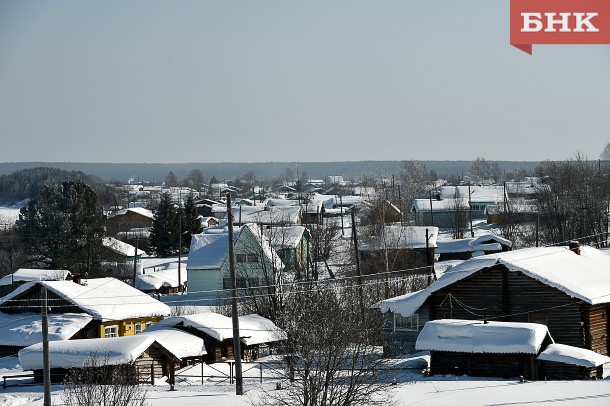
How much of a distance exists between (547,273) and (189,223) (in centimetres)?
5923

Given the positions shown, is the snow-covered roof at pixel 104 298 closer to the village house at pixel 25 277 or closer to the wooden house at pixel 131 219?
the village house at pixel 25 277

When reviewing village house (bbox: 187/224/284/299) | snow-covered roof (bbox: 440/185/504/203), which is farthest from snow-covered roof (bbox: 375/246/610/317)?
snow-covered roof (bbox: 440/185/504/203)

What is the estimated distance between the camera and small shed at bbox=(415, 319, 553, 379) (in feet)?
107

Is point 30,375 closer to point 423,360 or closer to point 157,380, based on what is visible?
point 157,380

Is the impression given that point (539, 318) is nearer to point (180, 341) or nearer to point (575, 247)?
point (575, 247)

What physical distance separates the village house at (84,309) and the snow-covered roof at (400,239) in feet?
66.8

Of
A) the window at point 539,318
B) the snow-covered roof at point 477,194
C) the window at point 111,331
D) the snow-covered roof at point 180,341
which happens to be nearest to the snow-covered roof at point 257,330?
the snow-covered roof at point 180,341

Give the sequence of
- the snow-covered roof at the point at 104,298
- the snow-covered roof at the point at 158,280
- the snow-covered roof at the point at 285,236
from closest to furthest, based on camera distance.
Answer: the snow-covered roof at the point at 104,298
the snow-covered roof at the point at 285,236
the snow-covered roof at the point at 158,280

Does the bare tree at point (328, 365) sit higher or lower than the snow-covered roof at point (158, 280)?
higher

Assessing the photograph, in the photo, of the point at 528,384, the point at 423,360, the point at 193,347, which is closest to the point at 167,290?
the point at 193,347

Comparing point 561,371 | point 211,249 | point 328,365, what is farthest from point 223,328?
point 211,249

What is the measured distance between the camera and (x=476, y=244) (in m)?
72.9

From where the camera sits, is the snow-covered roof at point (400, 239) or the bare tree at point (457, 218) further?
the bare tree at point (457, 218)

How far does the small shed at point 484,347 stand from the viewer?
3250 cm
